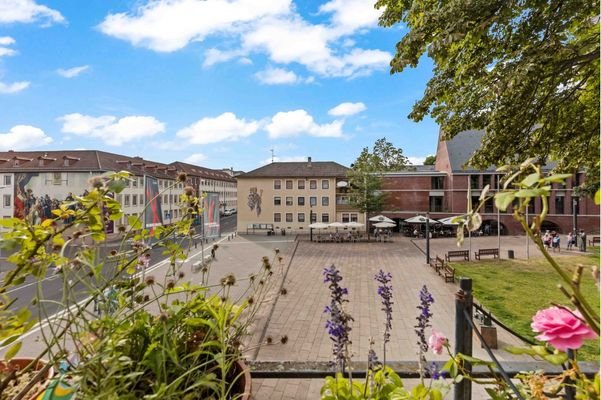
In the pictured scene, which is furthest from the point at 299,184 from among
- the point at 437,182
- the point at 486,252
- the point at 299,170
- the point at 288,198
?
the point at 486,252

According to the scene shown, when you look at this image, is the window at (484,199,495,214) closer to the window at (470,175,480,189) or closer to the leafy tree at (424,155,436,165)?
the window at (470,175,480,189)

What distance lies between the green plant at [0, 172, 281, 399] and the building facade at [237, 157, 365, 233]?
3611 cm

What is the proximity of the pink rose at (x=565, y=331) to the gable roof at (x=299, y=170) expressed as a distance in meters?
36.7

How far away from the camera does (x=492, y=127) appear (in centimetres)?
512

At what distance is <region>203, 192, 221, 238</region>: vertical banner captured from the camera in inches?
495

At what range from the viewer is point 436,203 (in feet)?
118

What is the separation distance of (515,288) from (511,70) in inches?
434

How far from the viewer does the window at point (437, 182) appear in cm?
3583

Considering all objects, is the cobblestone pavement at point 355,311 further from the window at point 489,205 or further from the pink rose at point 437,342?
the window at point 489,205

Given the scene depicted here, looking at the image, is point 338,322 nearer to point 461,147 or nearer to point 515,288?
point 515,288

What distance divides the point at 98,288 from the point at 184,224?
651 millimetres

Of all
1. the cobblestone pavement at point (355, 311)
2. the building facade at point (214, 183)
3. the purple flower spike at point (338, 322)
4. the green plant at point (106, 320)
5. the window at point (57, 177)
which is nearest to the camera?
the green plant at point (106, 320)

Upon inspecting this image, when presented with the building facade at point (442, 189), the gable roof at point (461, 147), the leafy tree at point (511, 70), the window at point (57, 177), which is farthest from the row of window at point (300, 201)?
the leafy tree at point (511, 70)

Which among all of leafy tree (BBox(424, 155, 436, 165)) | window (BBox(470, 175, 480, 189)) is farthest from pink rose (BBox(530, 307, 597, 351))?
leafy tree (BBox(424, 155, 436, 165))
